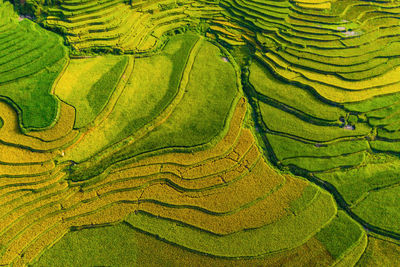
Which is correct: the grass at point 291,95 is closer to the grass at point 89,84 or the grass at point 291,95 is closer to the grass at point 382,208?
the grass at point 382,208

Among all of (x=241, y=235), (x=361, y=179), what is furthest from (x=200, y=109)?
(x=361, y=179)

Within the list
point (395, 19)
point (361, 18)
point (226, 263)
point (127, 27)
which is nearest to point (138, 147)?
point (226, 263)

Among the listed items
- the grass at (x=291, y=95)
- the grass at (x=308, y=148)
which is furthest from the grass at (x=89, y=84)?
the grass at (x=308, y=148)

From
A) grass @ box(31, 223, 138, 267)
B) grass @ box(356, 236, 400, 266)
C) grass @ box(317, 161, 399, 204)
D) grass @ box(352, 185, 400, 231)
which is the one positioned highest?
grass @ box(317, 161, 399, 204)

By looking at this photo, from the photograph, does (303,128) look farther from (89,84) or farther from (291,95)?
(89,84)

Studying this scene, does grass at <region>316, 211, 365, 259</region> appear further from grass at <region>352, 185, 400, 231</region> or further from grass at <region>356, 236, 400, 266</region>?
grass at <region>352, 185, 400, 231</region>

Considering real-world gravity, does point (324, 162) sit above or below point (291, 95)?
below

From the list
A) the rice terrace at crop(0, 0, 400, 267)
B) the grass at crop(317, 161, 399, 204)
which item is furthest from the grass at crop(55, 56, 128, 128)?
the grass at crop(317, 161, 399, 204)

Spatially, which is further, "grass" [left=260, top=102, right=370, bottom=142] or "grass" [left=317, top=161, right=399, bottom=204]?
"grass" [left=260, top=102, right=370, bottom=142]
